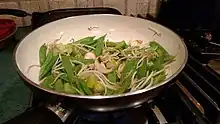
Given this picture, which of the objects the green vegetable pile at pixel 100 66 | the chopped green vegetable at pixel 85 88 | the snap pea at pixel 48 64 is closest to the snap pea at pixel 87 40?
the green vegetable pile at pixel 100 66

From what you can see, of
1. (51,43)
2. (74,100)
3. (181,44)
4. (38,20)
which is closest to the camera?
(74,100)

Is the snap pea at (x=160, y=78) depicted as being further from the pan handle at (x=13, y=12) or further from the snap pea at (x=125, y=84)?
the pan handle at (x=13, y=12)

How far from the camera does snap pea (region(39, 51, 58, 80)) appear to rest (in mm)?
599

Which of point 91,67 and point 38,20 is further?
point 38,20

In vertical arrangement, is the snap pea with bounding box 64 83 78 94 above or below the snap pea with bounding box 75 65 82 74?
below

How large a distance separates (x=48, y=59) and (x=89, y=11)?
31cm

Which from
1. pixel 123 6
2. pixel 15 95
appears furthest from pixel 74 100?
pixel 123 6

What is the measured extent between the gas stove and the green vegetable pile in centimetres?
4

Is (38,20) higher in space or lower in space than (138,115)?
higher

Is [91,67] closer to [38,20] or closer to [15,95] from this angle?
[15,95]

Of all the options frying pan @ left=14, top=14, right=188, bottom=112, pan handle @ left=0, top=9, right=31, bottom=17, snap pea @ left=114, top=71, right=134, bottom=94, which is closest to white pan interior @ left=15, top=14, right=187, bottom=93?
frying pan @ left=14, top=14, right=188, bottom=112

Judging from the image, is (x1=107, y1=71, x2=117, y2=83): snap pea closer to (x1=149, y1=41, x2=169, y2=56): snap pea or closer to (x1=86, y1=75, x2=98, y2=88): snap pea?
(x1=86, y1=75, x2=98, y2=88): snap pea

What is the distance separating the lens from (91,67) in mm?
586

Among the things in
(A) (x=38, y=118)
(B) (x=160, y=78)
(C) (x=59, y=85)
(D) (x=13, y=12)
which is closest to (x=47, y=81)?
(C) (x=59, y=85)
